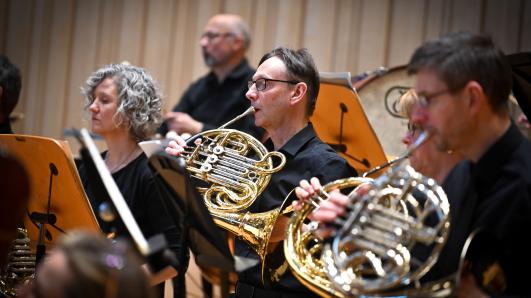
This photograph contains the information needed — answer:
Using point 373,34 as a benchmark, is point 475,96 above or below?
below

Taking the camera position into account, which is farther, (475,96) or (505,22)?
(505,22)

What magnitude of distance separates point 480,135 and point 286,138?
44.1 inches

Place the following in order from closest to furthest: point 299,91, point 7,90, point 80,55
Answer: point 299,91 → point 7,90 → point 80,55

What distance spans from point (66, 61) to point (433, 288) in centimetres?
480

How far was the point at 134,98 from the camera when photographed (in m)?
3.50

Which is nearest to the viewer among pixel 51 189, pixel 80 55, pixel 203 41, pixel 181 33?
pixel 51 189

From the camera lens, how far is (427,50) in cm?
213

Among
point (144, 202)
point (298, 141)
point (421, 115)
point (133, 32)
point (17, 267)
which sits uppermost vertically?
point (133, 32)

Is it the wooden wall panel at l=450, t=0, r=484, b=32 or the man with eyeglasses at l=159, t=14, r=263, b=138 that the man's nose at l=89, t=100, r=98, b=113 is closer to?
the man with eyeglasses at l=159, t=14, r=263, b=138

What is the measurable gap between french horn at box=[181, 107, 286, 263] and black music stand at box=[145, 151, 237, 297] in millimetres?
320

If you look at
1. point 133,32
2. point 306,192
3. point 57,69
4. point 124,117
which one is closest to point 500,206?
point 306,192

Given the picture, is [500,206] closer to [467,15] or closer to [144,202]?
[144,202]

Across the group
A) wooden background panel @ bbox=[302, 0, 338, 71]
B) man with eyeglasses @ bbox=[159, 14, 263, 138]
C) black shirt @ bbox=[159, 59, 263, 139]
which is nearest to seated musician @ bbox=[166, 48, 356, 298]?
black shirt @ bbox=[159, 59, 263, 139]

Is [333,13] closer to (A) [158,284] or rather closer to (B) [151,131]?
(B) [151,131]
